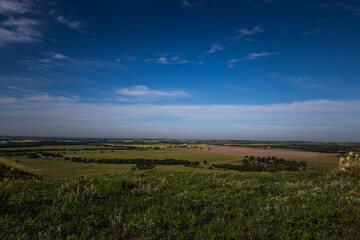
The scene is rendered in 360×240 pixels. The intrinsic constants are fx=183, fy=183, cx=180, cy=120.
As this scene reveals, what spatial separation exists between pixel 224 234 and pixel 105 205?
3.40 m

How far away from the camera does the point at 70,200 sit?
525 cm

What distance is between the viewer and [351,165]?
38.3ft

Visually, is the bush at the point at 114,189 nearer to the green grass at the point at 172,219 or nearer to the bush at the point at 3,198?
the green grass at the point at 172,219

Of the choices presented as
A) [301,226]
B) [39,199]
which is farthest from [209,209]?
[39,199]

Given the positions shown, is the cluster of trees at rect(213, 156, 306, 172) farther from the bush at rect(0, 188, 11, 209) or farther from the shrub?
the bush at rect(0, 188, 11, 209)

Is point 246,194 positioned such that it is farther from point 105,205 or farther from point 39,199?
point 39,199

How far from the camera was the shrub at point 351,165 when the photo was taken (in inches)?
447

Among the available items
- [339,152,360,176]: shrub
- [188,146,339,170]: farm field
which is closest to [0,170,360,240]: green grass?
[339,152,360,176]: shrub

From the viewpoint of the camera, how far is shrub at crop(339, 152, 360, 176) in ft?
37.2

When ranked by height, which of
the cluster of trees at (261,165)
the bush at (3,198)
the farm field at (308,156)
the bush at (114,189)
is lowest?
the cluster of trees at (261,165)

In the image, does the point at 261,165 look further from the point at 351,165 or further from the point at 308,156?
the point at 351,165

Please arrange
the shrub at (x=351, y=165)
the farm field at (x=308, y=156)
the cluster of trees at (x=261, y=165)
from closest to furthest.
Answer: the shrub at (x=351, y=165), the farm field at (x=308, y=156), the cluster of trees at (x=261, y=165)

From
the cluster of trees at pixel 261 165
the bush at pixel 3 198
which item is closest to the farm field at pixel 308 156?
the cluster of trees at pixel 261 165

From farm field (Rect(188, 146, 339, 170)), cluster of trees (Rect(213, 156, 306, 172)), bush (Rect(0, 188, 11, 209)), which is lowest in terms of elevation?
cluster of trees (Rect(213, 156, 306, 172))
